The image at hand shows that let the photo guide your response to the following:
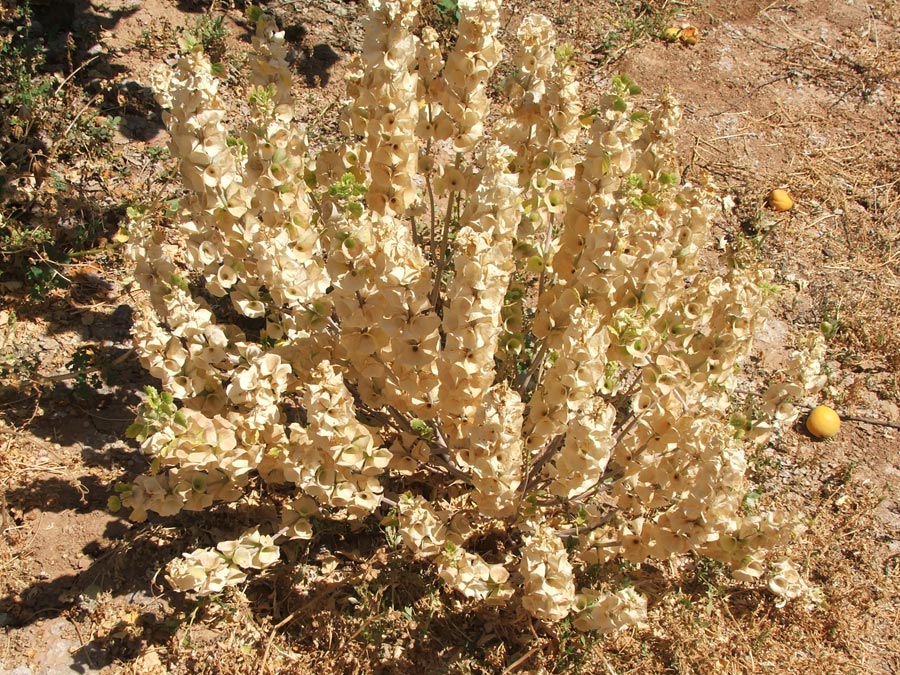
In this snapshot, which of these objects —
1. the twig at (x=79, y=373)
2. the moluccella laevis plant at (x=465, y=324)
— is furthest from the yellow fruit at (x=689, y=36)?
the twig at (x=79, y=373)

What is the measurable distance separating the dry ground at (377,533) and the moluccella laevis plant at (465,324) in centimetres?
44

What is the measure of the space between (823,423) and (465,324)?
104 inches

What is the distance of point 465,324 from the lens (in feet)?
7.25

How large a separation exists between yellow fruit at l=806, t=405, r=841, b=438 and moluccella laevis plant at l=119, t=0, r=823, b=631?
118 centimetres

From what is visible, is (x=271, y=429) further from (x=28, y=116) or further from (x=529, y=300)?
A: (x=28, y=116)

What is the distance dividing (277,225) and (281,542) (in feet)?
4.42

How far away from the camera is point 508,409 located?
227 centimetres

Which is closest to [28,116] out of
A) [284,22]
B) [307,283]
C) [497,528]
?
[284,22]

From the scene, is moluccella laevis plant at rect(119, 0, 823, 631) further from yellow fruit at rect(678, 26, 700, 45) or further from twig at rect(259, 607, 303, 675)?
yellow fruit at rect(678, 26, 700, 45)

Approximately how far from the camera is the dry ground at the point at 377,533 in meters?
2.94

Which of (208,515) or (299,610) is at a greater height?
(208,515)

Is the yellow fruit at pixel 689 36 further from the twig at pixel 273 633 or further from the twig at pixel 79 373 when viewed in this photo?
the twig at pixel 273 633

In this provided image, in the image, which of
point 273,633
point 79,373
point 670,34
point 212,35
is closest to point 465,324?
point 273,633

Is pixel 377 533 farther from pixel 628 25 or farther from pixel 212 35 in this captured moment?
pixel 628 25
